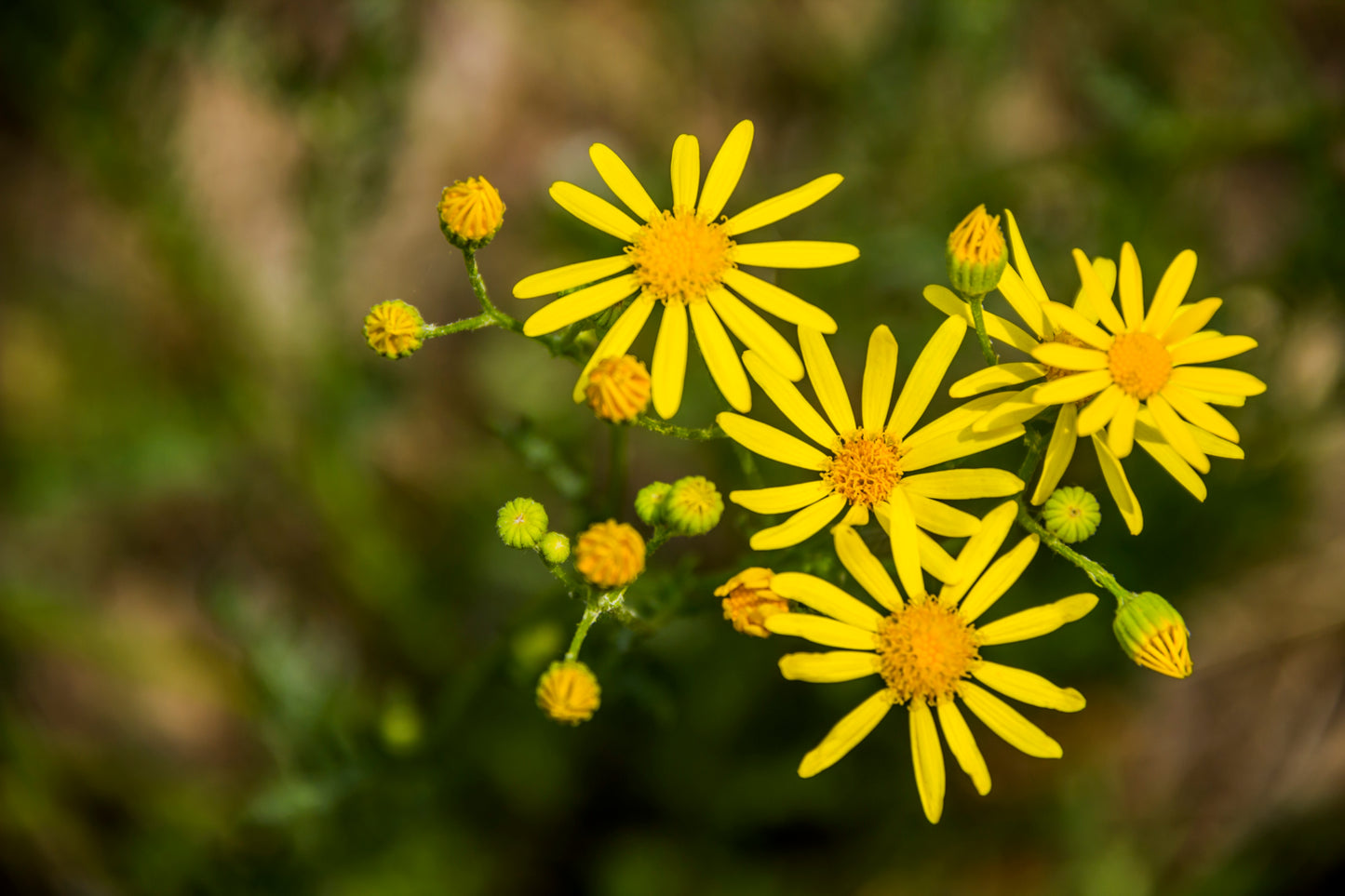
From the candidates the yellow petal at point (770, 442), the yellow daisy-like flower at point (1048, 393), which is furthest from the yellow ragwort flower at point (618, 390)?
the yellow daisy-like flower at point (1048, 393)

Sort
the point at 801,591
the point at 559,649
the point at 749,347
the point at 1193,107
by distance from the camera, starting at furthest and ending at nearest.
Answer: the point at 1193,107, the point at 559,649, the point at 749,347, the point at 801,591

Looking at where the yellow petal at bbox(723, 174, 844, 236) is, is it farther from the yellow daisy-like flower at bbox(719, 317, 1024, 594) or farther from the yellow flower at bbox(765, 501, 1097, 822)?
the yellow flower at bbox(765, 501, 1097, 822)

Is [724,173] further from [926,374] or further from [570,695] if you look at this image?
[570,695]

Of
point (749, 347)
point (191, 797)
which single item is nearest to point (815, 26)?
point (749, 347)

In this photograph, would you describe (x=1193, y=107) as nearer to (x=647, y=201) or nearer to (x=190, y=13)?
(x=647, y=201)

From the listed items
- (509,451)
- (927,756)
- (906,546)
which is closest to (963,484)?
(906,546)

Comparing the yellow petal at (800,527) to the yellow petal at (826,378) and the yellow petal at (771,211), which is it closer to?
the yellow petal at (826,378)
